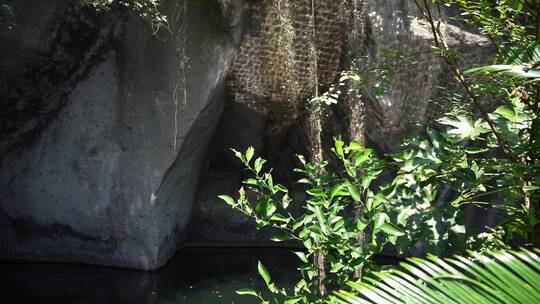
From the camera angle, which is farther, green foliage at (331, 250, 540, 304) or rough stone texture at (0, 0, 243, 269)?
rough stone texture at (0, 0, 243, 269)

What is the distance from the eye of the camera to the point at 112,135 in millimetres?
5207

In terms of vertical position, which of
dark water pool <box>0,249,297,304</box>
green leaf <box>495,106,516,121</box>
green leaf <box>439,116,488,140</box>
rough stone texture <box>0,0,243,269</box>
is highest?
green leaf <box>495,106,516,121</box>

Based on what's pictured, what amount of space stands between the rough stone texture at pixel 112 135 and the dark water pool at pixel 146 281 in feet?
0.51

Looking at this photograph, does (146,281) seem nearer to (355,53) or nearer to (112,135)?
(112,135)

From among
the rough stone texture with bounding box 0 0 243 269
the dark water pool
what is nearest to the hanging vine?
the rough stone texture with bounding box 0 0 243 269

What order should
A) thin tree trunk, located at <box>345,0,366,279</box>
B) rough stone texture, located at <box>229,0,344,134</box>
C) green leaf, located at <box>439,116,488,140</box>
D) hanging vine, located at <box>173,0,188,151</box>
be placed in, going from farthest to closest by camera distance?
rough stone texture, located at <box>229,0,344,134</box>, thin tree trunk, located at <box>345,0,366,279</box>, hanging vine, located at <box>173,0,188,151</box>, green leaf, located at <box>439,116,488,140</box>

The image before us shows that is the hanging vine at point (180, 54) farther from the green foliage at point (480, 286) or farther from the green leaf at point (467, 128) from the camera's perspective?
the green foliage at point (480, 286)

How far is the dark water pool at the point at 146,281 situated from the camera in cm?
489

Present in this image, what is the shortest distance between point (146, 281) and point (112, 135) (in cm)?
123

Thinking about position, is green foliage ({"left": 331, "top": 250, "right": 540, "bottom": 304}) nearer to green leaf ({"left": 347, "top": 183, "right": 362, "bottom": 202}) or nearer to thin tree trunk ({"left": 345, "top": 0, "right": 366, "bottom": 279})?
green leaf ({"left": 347, "top": 183, "right": 362, "bottom": 202})

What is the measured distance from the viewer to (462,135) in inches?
82.2

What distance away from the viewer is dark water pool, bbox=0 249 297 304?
4891 mm

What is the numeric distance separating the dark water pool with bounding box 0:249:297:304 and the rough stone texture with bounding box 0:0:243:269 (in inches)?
6.1

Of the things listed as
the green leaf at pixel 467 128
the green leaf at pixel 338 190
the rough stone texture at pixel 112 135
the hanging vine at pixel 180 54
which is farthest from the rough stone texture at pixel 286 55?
the green leaf at pixel 338 190
